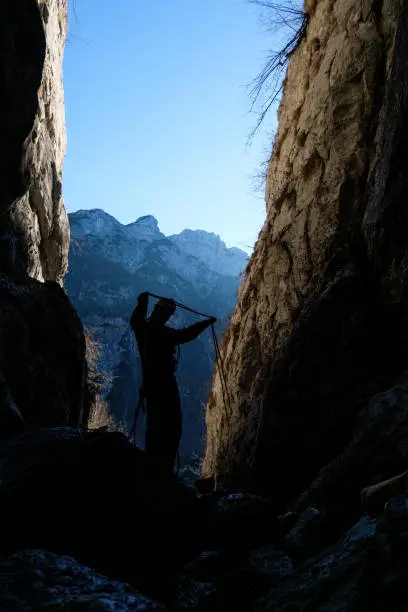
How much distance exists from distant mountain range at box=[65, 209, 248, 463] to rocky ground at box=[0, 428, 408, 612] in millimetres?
34859

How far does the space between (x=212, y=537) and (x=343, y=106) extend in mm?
6144

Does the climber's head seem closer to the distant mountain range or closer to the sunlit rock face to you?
the sunlit rock face

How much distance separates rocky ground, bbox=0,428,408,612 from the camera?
198 cm

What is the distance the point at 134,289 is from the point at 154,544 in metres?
77.4

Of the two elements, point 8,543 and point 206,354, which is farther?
point 206,354

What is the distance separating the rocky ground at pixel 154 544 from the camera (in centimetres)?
198

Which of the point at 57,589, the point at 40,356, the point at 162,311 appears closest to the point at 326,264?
the point at 162,311

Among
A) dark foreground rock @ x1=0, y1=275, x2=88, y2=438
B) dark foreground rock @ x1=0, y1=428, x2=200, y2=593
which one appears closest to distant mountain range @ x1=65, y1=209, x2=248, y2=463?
dark foreground rock @ x1=0, y1=275, x2=88, y2=438

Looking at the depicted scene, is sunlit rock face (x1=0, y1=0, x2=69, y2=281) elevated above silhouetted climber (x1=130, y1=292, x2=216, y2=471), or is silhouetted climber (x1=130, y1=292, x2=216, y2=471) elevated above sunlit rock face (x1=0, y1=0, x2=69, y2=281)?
sunlit rock face (x1=0, y1=0, x2=69, y2=281)

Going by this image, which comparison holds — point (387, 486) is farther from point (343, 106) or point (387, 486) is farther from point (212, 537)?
point (343, 106)

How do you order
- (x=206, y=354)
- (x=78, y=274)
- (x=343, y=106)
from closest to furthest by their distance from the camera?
(x=343, y=106) → (x=206, y=354) → (x=78, y=274)

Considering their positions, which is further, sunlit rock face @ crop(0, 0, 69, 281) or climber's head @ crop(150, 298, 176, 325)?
sunlit rock face @ crop(0, 0, 69, 281)

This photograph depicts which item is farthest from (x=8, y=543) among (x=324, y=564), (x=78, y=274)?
(x=78, y=274)

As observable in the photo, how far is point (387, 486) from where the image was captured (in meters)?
2.43
